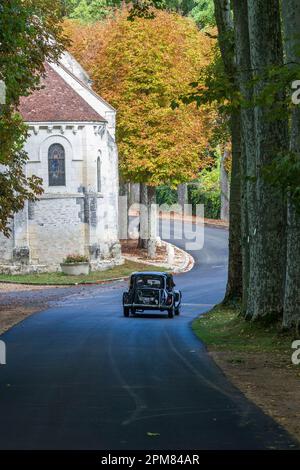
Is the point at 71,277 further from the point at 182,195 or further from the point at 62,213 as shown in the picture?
the point at 182,195

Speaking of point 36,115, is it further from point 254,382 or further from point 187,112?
point 254,382

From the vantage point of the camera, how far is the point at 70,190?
57844mm

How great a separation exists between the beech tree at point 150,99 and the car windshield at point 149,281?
85.1 feet

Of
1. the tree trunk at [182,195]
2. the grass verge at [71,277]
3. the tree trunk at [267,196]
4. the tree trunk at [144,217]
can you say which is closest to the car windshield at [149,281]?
the tree trunk at [267,196]

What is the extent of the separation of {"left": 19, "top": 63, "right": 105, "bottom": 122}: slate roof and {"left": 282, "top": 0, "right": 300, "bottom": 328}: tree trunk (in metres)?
37.1

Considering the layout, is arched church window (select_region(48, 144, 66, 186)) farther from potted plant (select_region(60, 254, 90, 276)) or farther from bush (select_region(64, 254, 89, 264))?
potted plant (select_region(60, 254, 90, 276))

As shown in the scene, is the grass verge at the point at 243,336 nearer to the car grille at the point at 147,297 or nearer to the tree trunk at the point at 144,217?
the car grille at the point at 147,297

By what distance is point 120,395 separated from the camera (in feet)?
47.8

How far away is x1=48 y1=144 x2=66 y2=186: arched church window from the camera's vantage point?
57750 mm

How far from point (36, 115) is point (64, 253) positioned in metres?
7.97

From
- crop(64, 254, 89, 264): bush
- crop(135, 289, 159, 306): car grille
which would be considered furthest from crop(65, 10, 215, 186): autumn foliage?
crop(135, 289, 159, 306): car grille

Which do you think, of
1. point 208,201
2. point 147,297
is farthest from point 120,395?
point 208,201

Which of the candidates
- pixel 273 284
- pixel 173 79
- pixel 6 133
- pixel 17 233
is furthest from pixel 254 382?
pixel 173 79

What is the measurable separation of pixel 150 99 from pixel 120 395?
48013 mm
